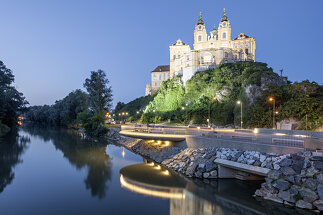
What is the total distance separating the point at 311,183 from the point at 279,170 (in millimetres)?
2023

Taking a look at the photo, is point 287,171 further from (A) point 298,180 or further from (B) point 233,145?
(B) point 233,145

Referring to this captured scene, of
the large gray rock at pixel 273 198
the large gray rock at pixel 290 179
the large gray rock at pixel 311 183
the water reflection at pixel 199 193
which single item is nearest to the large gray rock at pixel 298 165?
the large gray rock at pixel 290 179

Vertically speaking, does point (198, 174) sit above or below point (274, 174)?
below

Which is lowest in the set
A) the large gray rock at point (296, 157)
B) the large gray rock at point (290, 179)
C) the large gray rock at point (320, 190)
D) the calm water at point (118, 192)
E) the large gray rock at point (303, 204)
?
the calm water at point (118, 192)

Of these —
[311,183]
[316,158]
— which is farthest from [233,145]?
[311,183]

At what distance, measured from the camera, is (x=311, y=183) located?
41.9ft

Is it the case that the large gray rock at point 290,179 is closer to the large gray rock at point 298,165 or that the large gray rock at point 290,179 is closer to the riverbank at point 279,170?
the riverbank at point 279,170

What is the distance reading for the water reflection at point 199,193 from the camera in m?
14.4

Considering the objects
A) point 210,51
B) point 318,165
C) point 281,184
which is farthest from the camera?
point 210,51

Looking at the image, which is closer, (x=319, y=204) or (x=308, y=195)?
(x=319, y=204)

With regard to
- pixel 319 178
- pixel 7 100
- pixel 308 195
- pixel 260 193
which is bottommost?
pixel 260 193

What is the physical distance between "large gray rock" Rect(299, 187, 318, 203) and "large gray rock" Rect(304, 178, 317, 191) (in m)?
0.21

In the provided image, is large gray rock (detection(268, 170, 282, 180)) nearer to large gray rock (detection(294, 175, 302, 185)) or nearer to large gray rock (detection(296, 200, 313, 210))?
large gray rock (detection(294, 175, 302, 185))

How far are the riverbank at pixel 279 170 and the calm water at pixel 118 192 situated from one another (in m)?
0.76
